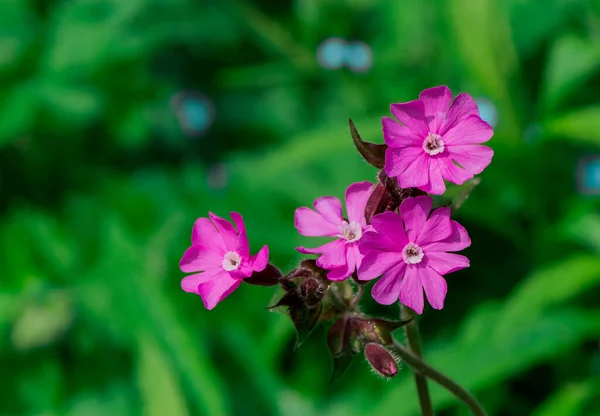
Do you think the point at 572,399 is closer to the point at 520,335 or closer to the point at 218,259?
the point at 520,335

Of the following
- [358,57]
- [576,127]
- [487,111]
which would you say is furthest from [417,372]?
[358,57]

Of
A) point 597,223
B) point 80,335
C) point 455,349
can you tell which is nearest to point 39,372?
point 80,335

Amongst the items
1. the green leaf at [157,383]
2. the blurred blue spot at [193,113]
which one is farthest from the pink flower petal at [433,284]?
the blurred blue spot at [193,113]

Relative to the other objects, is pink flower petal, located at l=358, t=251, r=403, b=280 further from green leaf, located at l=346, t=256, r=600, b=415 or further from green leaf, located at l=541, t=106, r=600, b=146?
green leaf, located at l=541, t=106, r=600, b=146

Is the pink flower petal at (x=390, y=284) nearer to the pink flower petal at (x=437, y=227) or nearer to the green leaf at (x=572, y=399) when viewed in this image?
the pink flower petal at (x=437, y=227)

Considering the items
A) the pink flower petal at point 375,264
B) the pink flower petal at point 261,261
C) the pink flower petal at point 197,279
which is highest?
the pink flower petal at point 375,264

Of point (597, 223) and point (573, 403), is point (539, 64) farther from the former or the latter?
point (573, 403)
